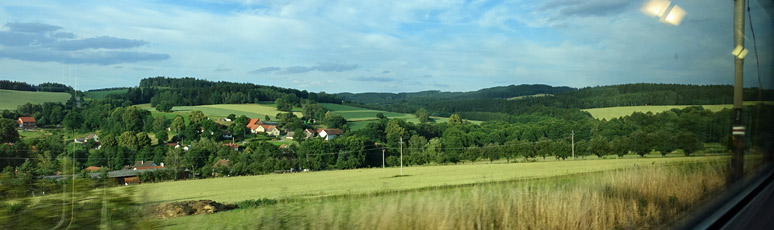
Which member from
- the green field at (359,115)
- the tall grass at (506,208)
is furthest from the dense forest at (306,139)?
the tall grass at (506,208)

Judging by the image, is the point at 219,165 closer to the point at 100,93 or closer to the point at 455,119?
the point at 100,93

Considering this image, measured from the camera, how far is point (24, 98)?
2531 millimetres

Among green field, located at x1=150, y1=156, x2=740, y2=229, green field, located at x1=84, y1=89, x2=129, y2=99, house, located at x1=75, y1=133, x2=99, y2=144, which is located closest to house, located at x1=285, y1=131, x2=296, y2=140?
green field, located at x1=150, y1=156, x2=740, y2=229

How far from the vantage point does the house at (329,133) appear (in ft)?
19.4

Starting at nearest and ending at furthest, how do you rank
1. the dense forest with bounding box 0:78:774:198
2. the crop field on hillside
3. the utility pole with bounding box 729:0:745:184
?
the dense forest with bounding box 0:78:774:198, the crop field on hillside, the utility pole with bounding box 729:0:745:184

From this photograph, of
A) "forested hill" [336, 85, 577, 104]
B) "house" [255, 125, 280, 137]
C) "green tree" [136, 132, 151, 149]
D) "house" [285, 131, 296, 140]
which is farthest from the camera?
"forested hill" [336, 85, 577, 104]

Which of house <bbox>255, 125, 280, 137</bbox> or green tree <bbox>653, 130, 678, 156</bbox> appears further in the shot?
green tree <bbox>653, 130, 678, 156</bbox>

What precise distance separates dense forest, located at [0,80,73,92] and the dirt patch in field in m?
0.84

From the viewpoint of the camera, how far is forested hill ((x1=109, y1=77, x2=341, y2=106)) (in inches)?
135

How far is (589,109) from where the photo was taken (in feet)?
38.1

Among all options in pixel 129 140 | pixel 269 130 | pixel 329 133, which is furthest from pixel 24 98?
pixel 329 133

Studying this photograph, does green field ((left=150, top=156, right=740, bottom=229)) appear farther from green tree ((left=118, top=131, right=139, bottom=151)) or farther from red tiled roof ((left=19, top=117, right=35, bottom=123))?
red tiled roof ((left=19, top=117, right=35, bottom=123))

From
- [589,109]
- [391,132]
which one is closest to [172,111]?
[391,132]

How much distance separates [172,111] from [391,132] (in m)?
3.40
